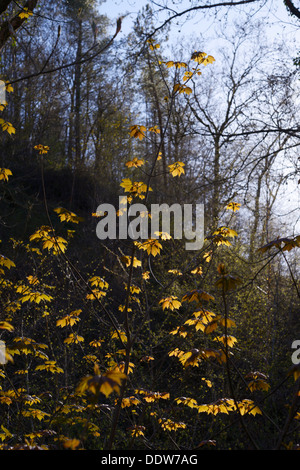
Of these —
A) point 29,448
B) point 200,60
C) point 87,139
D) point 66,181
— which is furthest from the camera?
point 87,139

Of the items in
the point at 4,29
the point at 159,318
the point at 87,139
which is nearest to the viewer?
Result: the point at 4,29

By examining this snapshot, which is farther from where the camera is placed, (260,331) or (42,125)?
(42,125)

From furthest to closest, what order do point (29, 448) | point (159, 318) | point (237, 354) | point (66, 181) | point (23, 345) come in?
1. point (66, 181)
2. point (159, 318)
3. point (237, 354)
4. point (23, 345)
5. point (29, 448)

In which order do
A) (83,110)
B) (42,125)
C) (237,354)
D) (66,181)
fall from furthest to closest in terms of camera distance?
Answer: (83,110)
(66,181)
(42,125)
(237,354)

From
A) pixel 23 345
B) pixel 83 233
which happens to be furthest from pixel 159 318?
pixel 23 345

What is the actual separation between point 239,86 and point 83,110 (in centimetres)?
638

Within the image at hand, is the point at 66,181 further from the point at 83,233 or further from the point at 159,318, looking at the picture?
the point at 159,318

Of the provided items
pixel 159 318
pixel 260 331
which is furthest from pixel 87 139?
pixel 260 331

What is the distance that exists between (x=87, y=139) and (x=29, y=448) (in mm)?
12701

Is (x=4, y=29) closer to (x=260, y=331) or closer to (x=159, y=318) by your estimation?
(x=260, y=331)

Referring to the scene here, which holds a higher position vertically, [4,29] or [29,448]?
[4,29]

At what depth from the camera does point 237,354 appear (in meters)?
5.46

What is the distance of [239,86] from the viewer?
1188 cm
